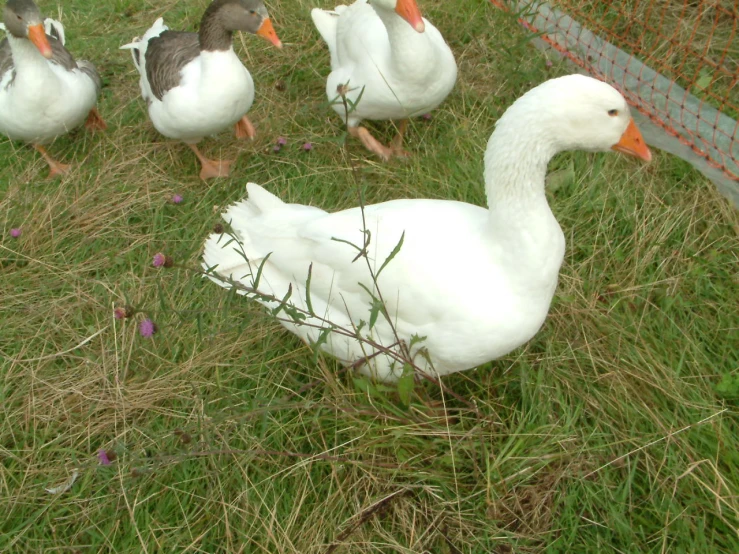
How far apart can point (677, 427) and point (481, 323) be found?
87 centimetres

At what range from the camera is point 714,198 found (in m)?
2.92

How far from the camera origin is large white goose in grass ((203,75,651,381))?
5.89 feet

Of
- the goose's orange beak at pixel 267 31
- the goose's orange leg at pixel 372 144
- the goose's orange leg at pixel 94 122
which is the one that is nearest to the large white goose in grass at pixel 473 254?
the goose's orange leg at pixel 372 144

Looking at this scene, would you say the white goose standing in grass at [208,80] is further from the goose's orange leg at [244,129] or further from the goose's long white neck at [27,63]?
the goose's long white neck at [27,63]

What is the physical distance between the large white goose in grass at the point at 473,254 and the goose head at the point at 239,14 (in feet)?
5.40

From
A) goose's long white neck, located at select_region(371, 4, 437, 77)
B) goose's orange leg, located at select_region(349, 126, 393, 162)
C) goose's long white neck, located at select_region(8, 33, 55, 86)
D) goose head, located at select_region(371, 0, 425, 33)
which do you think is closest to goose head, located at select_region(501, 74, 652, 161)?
goose head, located at select_region(371, 0, 425, 33)

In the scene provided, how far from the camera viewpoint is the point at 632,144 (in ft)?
6.46

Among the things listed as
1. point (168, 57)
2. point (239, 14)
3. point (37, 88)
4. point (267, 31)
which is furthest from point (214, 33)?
point (37, 88)

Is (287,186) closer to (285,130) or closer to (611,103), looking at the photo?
(285,130)

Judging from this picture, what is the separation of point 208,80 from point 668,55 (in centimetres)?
265

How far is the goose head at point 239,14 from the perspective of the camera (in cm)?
330

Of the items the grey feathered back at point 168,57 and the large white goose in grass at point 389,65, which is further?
the grey feathered back at point 168,57

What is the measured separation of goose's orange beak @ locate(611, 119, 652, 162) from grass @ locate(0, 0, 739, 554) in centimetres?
76

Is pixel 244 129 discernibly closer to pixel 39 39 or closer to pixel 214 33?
pixel 214 33
